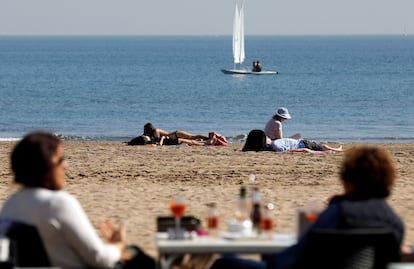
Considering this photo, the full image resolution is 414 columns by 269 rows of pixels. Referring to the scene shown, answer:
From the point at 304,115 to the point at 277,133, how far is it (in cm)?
2111

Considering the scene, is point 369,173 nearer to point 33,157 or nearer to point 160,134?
point 33,157

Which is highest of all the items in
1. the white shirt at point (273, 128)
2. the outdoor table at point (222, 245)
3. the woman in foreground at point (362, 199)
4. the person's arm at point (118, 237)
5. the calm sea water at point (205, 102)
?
the woman in foreground at point (362, 199)

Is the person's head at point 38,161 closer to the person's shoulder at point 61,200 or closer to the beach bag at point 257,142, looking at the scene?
the person's shoulder at point 61,200

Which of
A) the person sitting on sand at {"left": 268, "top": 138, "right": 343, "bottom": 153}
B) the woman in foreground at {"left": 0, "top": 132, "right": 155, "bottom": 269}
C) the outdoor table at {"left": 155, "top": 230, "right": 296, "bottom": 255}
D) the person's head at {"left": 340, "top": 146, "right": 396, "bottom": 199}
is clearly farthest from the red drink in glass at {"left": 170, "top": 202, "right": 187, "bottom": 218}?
the person sitting on sand at {"left": 268, "top": 138, "right": 343, "bottom": 153}

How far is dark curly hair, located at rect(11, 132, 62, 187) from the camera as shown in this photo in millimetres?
4984

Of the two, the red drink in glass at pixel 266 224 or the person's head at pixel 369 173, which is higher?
the person's head at pixel 369 173

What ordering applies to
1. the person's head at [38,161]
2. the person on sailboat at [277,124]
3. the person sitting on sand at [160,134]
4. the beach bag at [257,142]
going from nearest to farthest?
the person's head at [38,161]
the beach bag at [257,142]
the person on sailboat at [277,124]
the person sitting on sand at [160,134]

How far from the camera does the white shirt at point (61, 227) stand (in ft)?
16.5

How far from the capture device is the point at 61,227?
199 inches

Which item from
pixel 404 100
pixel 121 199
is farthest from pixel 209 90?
pixel 121 199

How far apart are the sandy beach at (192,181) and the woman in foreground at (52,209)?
286 cm

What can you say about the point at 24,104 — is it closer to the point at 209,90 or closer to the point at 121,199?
the point at 209,90

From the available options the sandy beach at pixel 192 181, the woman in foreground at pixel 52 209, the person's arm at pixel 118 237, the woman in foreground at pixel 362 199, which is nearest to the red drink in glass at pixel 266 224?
the woman in foreground at pixel 362 199

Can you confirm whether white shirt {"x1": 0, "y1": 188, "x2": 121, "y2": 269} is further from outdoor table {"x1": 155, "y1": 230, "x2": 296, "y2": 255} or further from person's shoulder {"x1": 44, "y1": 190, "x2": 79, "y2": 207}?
outdoor table {"x1": 155, "y1": 230, "x2": 296, "y2": 255}
